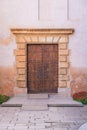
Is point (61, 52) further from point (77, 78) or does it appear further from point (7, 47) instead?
point (7, 47)

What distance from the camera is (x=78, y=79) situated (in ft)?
46.3

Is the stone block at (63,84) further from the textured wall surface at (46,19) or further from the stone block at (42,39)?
the stone block at (42,39)

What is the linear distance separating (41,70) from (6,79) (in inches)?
60.5

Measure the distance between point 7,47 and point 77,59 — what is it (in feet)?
9.76

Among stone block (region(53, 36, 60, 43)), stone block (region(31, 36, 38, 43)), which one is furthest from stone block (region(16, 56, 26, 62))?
stone block (region(53, 36, 60, 43))

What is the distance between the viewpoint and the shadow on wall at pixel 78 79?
14.1 meters

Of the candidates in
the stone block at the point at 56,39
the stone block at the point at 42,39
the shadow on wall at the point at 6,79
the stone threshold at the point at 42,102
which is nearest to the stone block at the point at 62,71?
the stone threshold at the point at 42,102

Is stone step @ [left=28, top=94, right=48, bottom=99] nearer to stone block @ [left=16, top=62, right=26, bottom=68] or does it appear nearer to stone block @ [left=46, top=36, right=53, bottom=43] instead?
stone block @ [left=16, top=62, right=26, bottom=68]

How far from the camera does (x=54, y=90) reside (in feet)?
47.2

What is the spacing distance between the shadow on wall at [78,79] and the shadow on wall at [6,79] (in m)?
2.55

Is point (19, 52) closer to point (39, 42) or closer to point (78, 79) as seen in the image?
point (39, 42)

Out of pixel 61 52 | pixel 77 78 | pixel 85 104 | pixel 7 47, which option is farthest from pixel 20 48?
pixel 85 104

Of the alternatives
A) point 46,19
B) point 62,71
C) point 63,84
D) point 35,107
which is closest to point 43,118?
point 35,107

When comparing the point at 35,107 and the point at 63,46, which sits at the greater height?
the point at 63,46
